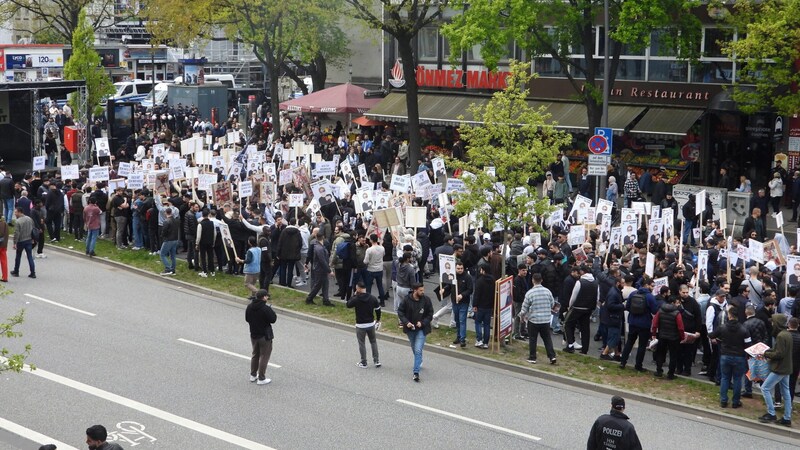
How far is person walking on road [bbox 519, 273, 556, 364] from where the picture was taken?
60.4ft

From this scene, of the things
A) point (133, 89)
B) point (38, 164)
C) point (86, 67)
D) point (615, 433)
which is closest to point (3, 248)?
point (38, 164)

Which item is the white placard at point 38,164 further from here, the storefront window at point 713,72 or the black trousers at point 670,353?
the storefront window at point 713,72

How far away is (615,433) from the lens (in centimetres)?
1188

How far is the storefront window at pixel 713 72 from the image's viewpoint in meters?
35.6

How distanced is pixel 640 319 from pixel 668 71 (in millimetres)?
20832

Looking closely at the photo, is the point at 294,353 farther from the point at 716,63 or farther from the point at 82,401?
the point at 716,63

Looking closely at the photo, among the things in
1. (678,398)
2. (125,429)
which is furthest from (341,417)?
(678,398)

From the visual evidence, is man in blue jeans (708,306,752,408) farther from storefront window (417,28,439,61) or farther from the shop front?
the shop front

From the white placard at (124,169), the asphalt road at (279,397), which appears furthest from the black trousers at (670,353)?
the white placard at (124,169)

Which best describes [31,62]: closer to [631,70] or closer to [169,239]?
[169,239]

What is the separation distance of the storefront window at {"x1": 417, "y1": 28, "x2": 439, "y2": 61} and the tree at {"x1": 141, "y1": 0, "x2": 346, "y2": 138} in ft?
12.0

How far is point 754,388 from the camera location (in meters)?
17.6

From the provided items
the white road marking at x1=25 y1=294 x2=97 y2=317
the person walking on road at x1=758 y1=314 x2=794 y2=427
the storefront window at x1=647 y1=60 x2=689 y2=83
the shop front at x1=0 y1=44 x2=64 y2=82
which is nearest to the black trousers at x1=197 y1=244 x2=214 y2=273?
the white road marking at x1=25 y1=294 x2=97 y2=317

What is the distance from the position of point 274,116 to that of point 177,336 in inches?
954
